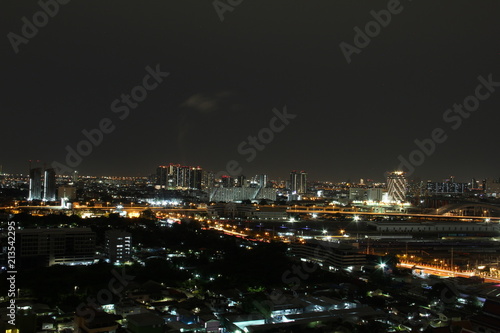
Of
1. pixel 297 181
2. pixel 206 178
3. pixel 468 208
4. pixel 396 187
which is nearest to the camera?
pixel 468 208

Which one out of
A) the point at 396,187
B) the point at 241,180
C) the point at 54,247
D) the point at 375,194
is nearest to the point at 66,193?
the point at 241,180

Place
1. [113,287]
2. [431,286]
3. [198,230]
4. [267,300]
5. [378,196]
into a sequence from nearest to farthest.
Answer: [267,300] < [113,287] < [431,286] < [198,230] < [378,196]

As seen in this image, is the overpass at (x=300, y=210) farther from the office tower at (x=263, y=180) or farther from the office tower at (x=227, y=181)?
the office tower at (x=263, y=180)

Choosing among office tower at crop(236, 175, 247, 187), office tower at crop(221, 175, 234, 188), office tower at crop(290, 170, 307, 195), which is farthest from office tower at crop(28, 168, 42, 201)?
office tower at crop(290, 170, 307, 195)

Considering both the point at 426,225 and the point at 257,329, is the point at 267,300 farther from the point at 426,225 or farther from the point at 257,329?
the point at 426,225

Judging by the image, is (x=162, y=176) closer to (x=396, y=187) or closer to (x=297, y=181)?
(x=297, y=181)

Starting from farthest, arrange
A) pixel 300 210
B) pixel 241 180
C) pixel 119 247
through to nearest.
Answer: pixel 241 180, pixel 300 210, pixel 119 247

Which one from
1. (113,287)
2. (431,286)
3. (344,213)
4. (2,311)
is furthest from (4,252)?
(344,213)
